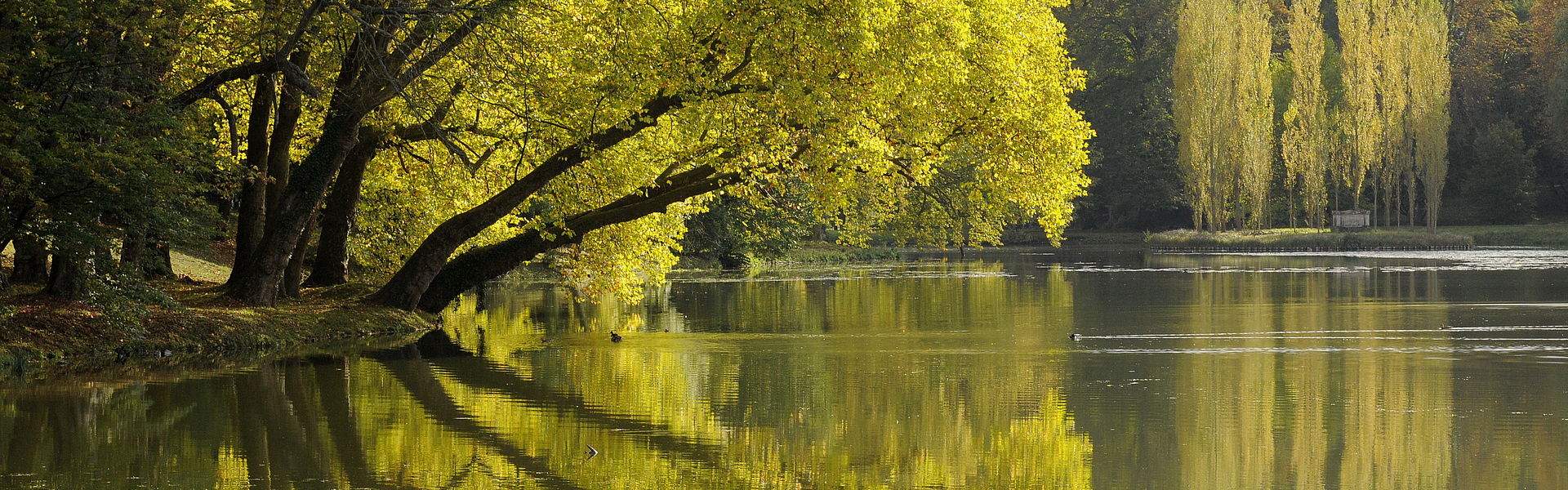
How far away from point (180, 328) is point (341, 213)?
5.44 m

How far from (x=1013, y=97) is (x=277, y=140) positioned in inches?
433

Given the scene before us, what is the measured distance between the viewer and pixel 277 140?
23422mm

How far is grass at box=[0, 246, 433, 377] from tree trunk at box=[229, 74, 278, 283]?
0.82m

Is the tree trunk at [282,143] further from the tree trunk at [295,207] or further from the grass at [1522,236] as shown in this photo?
the grass at [1522,236]

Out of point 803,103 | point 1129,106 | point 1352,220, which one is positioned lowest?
point 1352,220

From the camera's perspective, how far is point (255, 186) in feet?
79.2

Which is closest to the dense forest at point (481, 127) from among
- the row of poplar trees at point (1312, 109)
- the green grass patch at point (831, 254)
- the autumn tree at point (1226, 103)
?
the green grass patch at point (831, 254)

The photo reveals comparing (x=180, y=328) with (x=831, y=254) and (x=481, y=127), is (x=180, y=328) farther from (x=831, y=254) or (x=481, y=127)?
(x=831, y=254)

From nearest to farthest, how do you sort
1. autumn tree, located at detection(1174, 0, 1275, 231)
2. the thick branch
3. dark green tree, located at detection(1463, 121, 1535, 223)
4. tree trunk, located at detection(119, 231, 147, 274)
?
→ 1. tree trunk, located at detection(119, 231, 147, 274)
2. the thick branch
3. autumn tree, located at detection(1174, 0, 1275, 231)
4. dark green tree, located at detection(1463, 121, 1535, 223)

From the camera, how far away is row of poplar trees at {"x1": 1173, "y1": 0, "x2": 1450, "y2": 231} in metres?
64.2

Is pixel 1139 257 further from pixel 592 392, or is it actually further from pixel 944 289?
pixel 592 392

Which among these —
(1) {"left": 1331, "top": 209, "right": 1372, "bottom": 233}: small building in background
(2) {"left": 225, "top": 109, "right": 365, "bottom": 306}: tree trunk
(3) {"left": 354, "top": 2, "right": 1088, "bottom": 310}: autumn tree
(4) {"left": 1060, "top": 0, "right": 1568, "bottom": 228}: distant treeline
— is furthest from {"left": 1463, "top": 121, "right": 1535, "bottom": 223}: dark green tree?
(2) {"left": 225, "top": 109, "right": 365, "bottom": 306}: tree trunk

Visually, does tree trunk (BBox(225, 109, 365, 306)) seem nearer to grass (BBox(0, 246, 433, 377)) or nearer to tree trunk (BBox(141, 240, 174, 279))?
grass (BBox(0, 246, 433, 377))

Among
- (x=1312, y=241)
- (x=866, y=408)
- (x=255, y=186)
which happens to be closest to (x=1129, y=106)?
(x=1312, y=241)
